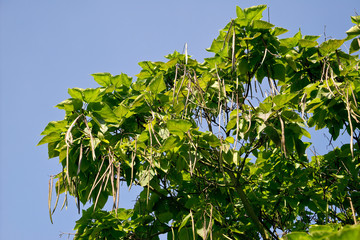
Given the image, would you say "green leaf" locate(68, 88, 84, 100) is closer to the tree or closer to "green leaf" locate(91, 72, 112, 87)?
the tree

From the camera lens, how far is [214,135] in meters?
2.04

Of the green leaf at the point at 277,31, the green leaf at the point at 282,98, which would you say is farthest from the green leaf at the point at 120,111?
the green leaf at the point at 277,31

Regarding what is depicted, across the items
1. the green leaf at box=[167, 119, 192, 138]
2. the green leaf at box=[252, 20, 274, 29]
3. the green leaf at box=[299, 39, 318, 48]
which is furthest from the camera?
the green leaf at box=[299, 39, 318, 48]

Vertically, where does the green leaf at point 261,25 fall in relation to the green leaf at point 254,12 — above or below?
below

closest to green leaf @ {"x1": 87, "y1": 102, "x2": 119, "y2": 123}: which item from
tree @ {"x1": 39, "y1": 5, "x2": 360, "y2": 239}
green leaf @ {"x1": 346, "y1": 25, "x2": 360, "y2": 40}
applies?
tree @ {"x1": 39, "y1": 5, "x2": 360, "y2": 239}

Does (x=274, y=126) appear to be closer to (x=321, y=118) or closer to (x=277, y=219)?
(x=321, y=118)

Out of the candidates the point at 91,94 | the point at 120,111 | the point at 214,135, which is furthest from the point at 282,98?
the point at 91,94

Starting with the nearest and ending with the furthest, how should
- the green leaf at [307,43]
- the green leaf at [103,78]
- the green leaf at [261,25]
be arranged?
the green leaf at [261,25]
the green leaf at [307,43]
the green leaf at [103,78]

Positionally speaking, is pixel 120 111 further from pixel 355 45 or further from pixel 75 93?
pixel 355 45

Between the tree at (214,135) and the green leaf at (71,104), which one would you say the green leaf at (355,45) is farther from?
the green leaf at (71,104)

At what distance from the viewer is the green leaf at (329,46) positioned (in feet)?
7.59

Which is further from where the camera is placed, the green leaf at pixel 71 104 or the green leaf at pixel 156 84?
the green leaf at pixel 156 84

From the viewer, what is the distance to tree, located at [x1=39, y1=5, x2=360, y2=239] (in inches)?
80.2

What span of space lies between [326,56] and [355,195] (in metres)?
0.97
